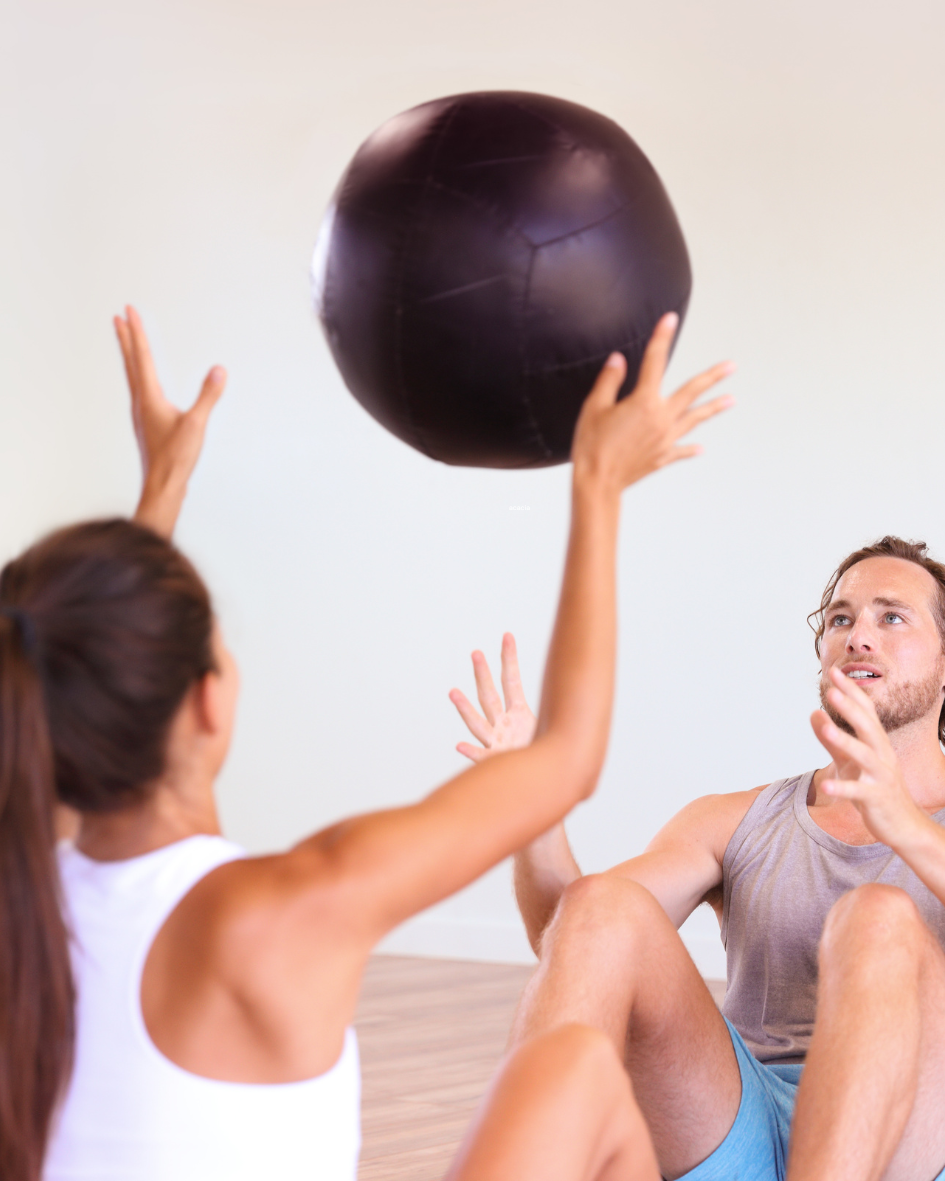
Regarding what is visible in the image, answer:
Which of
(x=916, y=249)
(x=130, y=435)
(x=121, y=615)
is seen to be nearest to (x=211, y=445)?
(x=130, y=435)

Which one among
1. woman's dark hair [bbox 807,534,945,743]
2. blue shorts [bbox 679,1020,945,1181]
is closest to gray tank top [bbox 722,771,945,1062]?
blue shorts [bbox 679,1020,945,1181]

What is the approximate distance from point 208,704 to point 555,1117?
413 millimetres

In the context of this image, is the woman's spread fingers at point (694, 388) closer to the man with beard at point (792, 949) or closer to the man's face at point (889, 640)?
the man with beard at point (792, 949)

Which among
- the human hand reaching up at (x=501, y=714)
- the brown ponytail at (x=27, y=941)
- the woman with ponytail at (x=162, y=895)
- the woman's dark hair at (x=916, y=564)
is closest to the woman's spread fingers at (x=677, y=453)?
the woman with ponytail at (x=162, y=895)

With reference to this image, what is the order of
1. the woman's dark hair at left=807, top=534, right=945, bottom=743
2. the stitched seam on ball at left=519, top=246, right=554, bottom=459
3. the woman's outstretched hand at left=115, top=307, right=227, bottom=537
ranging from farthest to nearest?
the woman's dark hair at left=807, top=534, right=945, bottom=743
the woman's outstretched hand at left=115, top=307, right=227, bottom=537
the stitched seam on ball at left=519, top=246, right=554, bottom=459

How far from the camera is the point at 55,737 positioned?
0.90 metres

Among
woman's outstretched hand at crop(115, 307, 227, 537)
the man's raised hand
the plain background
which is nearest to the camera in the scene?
woman's outstretched hand at crop(115, 307, 227, 537)

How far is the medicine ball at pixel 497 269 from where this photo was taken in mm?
1210

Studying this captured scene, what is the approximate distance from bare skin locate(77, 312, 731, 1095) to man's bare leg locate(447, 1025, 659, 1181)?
0.18 m

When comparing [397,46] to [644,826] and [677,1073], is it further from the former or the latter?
[677,1073]

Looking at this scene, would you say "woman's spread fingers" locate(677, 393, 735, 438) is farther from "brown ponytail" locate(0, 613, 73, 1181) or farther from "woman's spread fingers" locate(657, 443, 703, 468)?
"brown ponytail" locate(0, 613, 73, 1181)

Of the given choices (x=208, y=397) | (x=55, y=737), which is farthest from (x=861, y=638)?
(x=55, y=737)

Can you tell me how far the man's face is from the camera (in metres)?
2.03

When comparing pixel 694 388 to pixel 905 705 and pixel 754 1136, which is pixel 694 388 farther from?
pixel 905 705
